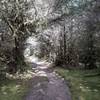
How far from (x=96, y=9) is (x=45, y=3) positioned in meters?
7.41

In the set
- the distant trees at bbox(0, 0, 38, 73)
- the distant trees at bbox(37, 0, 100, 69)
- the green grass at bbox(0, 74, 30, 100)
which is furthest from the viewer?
the distant trees at bbox(37, 0, 100, 69)

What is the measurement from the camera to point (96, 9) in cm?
1605

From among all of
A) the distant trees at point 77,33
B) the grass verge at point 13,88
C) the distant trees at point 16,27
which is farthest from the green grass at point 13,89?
the distant trees at point 77,33

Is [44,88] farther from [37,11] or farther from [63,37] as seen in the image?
[63,37]

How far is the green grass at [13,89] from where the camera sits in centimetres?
1184

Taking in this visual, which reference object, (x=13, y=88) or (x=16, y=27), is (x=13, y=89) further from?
(x=16, y=27)

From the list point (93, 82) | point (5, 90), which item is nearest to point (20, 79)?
point (5, 90)

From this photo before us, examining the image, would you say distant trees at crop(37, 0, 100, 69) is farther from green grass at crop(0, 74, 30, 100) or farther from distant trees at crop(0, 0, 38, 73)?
green grass at crop(0, 74, 30, 100)

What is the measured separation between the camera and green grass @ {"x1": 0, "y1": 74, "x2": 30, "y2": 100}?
38.8ft

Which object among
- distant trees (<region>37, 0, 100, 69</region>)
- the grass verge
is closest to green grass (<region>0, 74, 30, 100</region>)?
the grass verge

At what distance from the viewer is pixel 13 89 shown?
13.7 m

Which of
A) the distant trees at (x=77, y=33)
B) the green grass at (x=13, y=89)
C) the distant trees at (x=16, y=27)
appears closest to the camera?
the green grass at (x=13, y=89)

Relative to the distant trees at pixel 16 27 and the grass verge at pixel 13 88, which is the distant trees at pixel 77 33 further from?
the grass verge at pixel 13 88

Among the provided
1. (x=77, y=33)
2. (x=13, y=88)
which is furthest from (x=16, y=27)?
(x=77, y=33)
